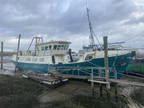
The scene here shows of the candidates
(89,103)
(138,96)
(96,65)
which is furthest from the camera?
(96,65)

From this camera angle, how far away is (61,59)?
1794cm

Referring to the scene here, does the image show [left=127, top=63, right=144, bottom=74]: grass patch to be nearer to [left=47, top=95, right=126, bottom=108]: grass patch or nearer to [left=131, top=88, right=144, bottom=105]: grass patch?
[left=131, top=88, right=144, bottom=105]: grass patch

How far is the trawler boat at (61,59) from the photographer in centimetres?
1328

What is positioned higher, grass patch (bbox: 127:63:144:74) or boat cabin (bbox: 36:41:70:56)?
boat cabin (bbox: 36:41:70:56)

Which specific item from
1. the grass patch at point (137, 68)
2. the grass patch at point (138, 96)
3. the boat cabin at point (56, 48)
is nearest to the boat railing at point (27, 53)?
the boat cabin at point (56, 48)

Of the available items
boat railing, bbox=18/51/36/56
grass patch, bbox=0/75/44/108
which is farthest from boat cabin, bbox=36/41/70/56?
grass patch, bbox=0/75/44/108

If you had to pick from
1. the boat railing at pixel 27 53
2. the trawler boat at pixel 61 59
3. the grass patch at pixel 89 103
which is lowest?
the grass patch at pixel 89 103

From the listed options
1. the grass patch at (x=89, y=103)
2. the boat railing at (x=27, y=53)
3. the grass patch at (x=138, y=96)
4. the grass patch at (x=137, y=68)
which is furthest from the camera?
the boat railing at (x=27, y=53)

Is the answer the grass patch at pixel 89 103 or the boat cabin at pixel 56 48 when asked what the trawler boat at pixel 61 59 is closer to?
the boat cabin at pixel 56 48

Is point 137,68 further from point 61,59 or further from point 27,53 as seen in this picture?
point 27,53

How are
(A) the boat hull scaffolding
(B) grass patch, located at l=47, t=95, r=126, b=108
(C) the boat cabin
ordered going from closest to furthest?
1. (B) grass patch, located at l=47, t=95, r=126, b=108
2. (A) the boat hull scaffolding
3. (C) the boat cabin

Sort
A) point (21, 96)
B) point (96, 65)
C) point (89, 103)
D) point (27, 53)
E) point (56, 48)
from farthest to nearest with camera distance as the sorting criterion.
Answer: point (27, 53), point (56, 48), point (96, 65), point (21, 96), point (89, 103)

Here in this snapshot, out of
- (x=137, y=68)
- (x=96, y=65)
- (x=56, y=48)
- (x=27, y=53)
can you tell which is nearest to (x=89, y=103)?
(x=96, y=65)

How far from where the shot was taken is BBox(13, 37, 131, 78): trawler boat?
13.3m
